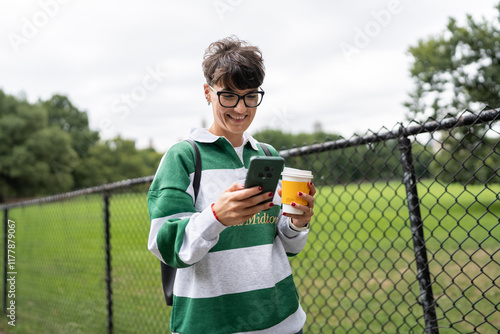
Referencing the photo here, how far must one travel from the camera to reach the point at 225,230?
1450 mm

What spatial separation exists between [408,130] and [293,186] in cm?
78

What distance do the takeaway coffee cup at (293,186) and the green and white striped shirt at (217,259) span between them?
0.16 meters

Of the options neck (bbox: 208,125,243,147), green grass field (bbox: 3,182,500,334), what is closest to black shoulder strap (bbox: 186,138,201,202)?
neck (bbox: 208,125,243,147)

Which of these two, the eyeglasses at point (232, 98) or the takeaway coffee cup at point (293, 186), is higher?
the eyeglasses at point (232, 98)

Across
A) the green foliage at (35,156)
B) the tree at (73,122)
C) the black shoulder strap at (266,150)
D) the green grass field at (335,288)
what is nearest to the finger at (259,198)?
the black shoulder strap at (266,150)

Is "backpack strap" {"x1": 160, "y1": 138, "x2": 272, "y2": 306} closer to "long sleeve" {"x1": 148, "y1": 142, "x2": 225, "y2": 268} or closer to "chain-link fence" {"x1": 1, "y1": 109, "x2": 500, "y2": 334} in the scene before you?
"long sleeve" {"x1": 148, "y1": 142, "x2": 225, "y2": 268}

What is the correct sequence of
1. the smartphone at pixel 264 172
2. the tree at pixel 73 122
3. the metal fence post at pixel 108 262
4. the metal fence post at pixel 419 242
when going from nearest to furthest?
the smartphone at pixel 264 172
the metal fence post at pixel 419 242
the metal fence post at pixel 108 262
the tree at pixel 73 122

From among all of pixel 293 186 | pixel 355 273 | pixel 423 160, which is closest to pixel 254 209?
pixel 293 186

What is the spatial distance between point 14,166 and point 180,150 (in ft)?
140

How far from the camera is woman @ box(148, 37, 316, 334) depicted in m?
1.39

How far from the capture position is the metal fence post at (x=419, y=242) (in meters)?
1.88

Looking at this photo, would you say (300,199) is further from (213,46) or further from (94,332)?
(94,332)

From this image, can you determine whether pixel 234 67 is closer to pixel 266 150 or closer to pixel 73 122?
pixel 266 150

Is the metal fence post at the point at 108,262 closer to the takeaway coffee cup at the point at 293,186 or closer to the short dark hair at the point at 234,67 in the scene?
the short dark hair at the point at 234,67
